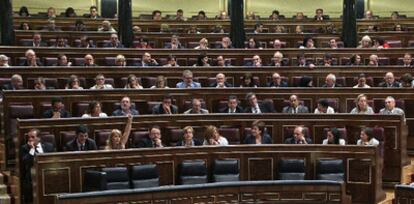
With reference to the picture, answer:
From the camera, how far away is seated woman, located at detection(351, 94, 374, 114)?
741 cm

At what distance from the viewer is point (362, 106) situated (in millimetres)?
7434

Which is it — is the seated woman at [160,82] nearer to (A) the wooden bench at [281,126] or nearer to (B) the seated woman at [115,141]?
(A) the wooden bench at [281,126]

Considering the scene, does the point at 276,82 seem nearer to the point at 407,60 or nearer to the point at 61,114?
the point at 407,60

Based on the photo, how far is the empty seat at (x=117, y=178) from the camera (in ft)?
19.6

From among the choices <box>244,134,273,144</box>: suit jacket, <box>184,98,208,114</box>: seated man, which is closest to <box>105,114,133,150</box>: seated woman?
<box>184,98,208,114</box>: seated man

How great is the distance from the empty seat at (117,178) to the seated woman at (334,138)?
2027 mm

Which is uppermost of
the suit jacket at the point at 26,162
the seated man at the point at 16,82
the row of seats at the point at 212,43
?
the row of seats at the point at 212,43

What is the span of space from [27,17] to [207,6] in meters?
4.82

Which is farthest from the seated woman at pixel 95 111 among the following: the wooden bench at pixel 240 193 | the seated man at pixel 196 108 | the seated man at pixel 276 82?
the seated man at pixel 276 82

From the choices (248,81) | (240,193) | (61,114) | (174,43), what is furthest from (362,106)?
(174,43)

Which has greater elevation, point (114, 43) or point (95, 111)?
point (114, 43)

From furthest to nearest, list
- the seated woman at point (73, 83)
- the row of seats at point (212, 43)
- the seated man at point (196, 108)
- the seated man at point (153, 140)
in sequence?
the row of seats at point (212, 43)
the seated woman at point (73, 83)
the seated man at point (196, 108)
the seated man at point (153, 140)

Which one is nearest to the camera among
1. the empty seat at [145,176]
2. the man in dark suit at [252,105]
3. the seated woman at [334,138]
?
the empty seat at [145,176]

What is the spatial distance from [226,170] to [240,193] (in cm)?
65
